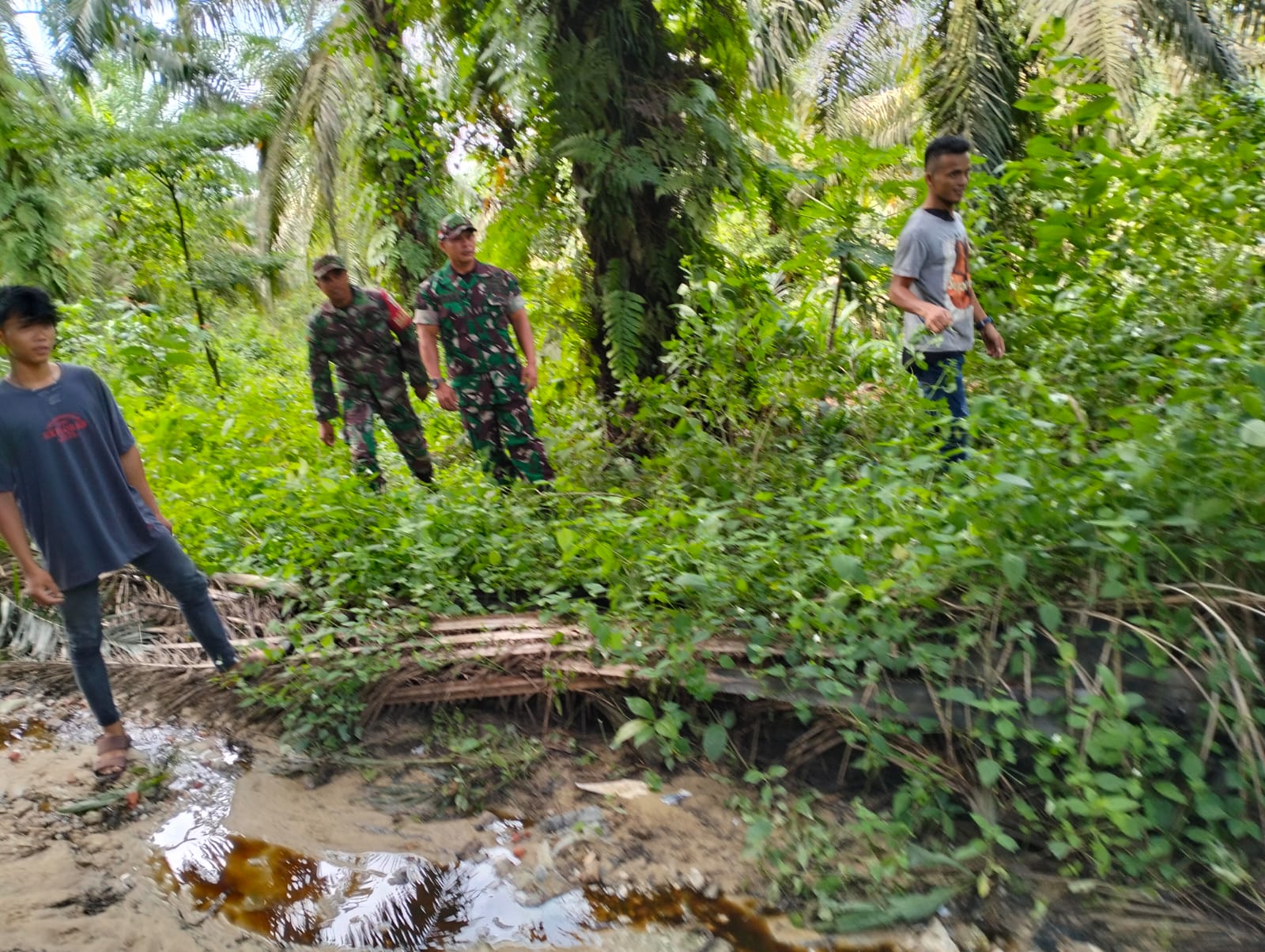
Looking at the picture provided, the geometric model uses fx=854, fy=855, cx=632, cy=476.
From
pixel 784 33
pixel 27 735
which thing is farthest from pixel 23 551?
pixel 784 33

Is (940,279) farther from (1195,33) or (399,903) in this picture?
(1195,33)

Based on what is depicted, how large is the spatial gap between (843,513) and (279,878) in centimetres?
229

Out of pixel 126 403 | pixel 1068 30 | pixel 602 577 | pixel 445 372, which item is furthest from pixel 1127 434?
pixel 1068 30

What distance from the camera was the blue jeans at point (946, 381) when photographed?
390cm

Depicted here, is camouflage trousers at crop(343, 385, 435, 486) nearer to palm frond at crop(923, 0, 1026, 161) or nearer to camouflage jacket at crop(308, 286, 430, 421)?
camouflage jacket at crop(308, 286, 430, 421)

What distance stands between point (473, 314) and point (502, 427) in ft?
2.29

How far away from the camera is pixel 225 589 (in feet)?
14.0

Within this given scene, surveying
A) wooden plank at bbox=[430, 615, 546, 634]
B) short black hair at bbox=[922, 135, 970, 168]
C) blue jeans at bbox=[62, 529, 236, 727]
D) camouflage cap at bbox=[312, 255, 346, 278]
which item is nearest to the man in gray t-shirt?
short black hair at bbox=[922, 135, 970, 168]

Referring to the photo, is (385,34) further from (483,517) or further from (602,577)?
(602,577)

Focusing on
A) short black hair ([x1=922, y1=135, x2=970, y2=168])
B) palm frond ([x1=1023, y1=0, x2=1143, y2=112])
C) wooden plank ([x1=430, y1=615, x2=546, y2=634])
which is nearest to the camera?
wooden plank ([x1=430, y1=615, x2=546, y2=634])

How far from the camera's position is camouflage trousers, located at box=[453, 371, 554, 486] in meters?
5.12

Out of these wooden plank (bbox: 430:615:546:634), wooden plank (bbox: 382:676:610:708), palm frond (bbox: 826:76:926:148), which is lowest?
wooden plank (bbox: 382:676:610:708)

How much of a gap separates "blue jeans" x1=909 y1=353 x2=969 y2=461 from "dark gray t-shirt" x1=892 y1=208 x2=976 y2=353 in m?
0.07

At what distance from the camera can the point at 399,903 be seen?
2.59 meters
